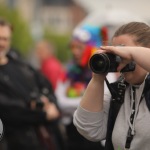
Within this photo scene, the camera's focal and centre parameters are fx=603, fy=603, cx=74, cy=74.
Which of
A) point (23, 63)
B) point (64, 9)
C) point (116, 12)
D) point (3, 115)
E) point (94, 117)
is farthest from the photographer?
point (64, 9)

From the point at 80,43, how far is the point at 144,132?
3.03 metres

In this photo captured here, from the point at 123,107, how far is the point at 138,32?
1.35ft

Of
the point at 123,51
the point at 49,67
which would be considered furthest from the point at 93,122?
the point at 49,67

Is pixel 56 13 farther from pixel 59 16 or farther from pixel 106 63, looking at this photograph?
pixel 106 63

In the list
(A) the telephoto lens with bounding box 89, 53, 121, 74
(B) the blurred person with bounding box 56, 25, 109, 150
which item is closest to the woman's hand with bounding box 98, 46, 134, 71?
(A) the telephoto lens with bounding box 89, 53, 121, 74

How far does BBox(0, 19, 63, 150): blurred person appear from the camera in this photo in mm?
5496

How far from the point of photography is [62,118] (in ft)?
19.6

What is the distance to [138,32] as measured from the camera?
3219 mm

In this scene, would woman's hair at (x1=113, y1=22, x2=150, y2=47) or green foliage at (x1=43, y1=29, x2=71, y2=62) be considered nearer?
woman's hair at (x1=113, y1=22, x2=150, y2=47)

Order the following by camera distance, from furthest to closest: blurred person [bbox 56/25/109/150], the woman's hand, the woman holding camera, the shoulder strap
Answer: blurred person [bbox 56/25/109/150], the shoulder strap, the woman holding camera, the woman's hand

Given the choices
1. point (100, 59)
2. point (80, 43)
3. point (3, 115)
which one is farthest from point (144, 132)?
point (80, 43)

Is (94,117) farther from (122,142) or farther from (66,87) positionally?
(66,87)

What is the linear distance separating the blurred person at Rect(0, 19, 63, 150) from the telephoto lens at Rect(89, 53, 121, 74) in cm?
251

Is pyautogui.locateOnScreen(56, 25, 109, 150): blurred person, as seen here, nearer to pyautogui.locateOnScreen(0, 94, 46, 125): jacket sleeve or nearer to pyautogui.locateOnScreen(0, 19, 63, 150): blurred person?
pyautogui.locateOnScreen(0, 19, 63, 150): blurred person
